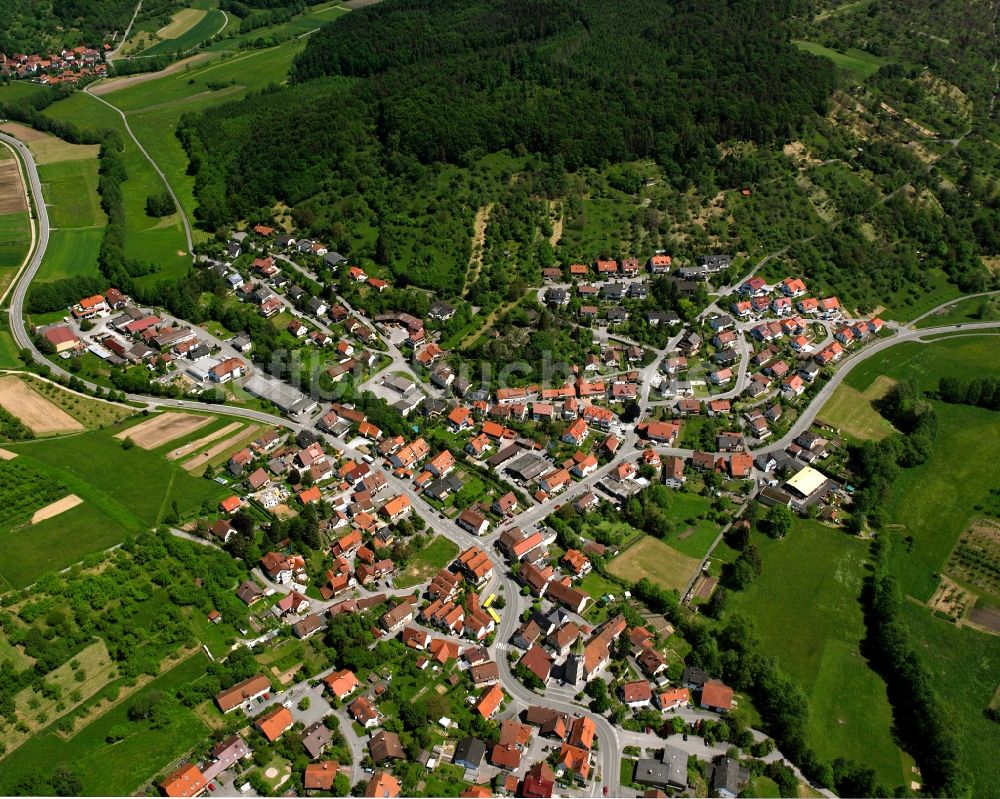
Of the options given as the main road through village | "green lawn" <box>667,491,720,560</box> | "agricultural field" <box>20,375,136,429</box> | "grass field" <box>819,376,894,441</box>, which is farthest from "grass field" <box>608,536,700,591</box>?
"agricultural field" <box>20,375,136,429</box>

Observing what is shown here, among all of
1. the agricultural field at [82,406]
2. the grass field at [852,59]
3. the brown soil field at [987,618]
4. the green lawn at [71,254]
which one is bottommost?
the brown soil field at [987,618]

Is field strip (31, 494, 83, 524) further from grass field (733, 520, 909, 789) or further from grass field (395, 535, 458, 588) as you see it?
grass field (733, 520, 909, 789)

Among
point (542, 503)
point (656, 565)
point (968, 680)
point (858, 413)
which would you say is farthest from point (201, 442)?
point (968, 680)

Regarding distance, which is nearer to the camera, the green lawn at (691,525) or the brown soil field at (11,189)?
the green lawn at (691,525)

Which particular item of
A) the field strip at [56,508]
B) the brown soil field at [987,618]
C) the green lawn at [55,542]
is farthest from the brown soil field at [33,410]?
the brown soil field at [987,618]

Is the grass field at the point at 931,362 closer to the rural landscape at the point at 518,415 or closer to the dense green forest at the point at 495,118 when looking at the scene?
the rural landscape at the point at 518,415

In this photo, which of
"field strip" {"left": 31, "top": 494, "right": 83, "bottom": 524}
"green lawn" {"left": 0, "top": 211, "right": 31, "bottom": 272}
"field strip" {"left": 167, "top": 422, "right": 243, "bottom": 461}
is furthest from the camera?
"green lawn" {"left": 0, "top": 211, "right": 31, "bottom": 272}

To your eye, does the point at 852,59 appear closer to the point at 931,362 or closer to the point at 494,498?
the point at 931,362
